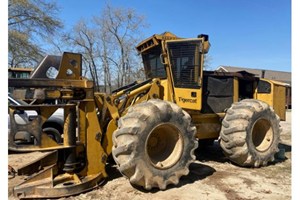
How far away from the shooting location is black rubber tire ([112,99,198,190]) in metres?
4.41

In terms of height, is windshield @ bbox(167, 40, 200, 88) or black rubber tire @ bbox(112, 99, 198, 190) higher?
windshield @ bbox(167, 40, 200, 88)

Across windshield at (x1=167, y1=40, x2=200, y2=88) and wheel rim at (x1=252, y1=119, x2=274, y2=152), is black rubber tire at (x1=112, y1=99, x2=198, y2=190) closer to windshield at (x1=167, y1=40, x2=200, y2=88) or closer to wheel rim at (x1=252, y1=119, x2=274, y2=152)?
windshield at (x1=167, y1=40, x2=200, y2=88)

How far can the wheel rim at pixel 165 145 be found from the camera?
4966 mm

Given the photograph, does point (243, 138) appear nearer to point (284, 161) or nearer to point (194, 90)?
point (194, 90)

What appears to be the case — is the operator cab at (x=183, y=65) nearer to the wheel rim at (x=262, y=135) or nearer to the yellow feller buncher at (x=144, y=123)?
the yellow feller buncher at (x=144, y=123)

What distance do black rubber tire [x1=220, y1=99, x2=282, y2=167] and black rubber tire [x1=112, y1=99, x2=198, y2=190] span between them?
118 cm

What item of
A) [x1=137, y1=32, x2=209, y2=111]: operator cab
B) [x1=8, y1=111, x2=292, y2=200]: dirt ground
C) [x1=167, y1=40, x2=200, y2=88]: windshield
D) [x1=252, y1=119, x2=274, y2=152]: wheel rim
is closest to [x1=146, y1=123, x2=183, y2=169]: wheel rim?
[x1=8, y1=111, x2=292, y2=200]: dirt ground

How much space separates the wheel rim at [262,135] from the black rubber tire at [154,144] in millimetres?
2236

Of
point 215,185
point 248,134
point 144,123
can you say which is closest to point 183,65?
point 248,134

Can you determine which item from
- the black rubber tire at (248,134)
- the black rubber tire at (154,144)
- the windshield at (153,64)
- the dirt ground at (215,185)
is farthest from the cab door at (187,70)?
the dirt ground at (215,185)

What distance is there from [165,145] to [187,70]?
1.80 meters

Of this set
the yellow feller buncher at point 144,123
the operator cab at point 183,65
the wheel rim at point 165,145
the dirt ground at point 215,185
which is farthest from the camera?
the operator cab at point 183,65

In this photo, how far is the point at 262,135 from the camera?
6832mm

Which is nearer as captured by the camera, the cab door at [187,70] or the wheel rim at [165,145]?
the wheel rim at [165,145]
